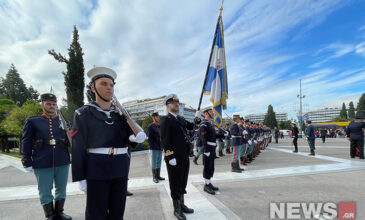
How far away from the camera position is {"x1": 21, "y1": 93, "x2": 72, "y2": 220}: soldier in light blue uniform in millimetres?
2760

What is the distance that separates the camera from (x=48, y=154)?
2.83m

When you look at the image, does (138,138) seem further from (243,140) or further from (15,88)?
(15,88)

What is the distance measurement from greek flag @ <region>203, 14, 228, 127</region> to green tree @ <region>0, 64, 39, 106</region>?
50.6 metres

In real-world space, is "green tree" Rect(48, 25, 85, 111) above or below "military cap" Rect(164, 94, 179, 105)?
above

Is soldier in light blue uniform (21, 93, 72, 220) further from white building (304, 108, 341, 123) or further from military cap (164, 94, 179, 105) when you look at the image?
white building (304, 108, 341, 123)

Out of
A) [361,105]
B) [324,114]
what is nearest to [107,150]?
[361,105]

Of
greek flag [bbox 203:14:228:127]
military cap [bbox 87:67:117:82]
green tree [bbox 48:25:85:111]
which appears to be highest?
green tree [bbox 48:25:85:111]

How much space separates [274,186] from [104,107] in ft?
14.9

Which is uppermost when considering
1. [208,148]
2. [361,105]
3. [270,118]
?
[361,105]

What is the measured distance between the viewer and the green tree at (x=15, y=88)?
39.8m

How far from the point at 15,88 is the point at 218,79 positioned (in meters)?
53.8

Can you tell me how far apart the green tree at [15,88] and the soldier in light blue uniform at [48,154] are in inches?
1976

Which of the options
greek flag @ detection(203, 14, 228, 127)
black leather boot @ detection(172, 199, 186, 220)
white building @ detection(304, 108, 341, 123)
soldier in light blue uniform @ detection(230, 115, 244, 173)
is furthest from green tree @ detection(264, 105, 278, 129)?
white building @ detection(304, 108, 341, 123)

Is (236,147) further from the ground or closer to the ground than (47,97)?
closer to the ground
